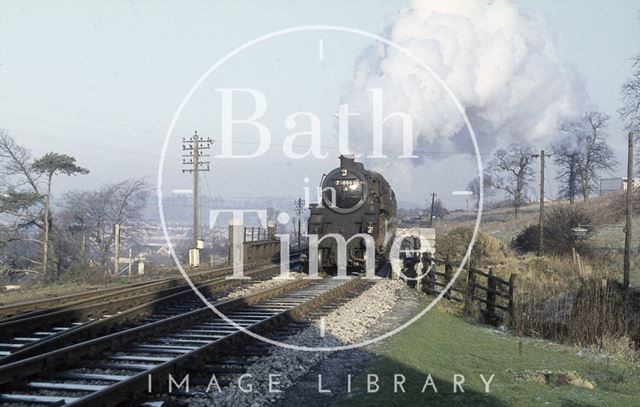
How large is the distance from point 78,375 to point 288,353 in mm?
2689

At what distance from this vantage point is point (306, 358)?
26.9 ft

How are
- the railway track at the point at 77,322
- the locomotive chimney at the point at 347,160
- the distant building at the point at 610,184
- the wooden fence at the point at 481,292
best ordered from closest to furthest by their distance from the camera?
the railway track at the point at 77,322, the wooden fence at the point at 481,292, the locomotive chimney at the point at 347,160, the distant building at the point at 610,184

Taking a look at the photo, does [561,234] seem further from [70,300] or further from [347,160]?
[70,300]

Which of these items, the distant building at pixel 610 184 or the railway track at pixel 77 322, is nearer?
the railway track at pixel 77 322

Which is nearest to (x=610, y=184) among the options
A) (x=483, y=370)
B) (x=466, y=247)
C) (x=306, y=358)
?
(x=466, y=247)

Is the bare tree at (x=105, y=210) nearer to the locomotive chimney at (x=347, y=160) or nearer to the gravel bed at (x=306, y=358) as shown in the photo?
the locomotive chimney at (x=347, y=160)

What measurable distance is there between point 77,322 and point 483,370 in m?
7.02

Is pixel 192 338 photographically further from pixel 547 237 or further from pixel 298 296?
pixel 547 237

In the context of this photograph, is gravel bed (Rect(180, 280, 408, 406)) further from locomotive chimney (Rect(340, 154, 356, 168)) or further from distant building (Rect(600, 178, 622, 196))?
→ distant building (Rect(600, 178, 622, 196))

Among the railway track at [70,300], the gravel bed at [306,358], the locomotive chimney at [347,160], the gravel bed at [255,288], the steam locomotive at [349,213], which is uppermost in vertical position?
the locomotive chimney at [347,160]

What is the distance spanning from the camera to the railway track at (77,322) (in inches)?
326

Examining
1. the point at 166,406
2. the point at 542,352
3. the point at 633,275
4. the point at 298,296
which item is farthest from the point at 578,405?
the point at 633,275

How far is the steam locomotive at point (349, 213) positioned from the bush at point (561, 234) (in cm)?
1373

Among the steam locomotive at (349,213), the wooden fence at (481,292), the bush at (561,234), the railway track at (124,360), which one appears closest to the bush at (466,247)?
the bush at (561,234)
